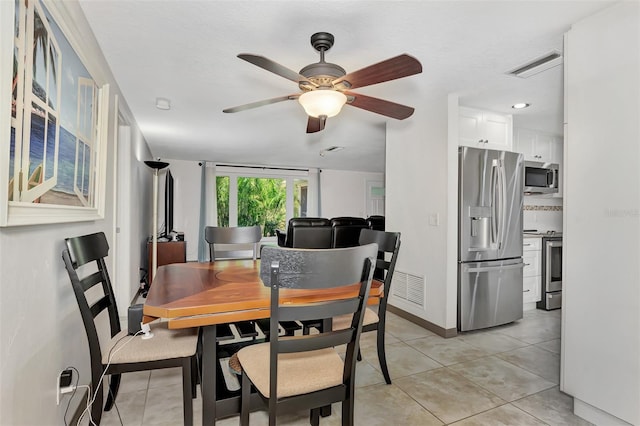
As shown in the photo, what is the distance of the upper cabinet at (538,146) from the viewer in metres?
4.26

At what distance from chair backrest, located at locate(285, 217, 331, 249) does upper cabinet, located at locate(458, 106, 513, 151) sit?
175cm

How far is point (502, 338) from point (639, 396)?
148 centimetres

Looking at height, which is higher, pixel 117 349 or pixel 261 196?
pixel 261 196

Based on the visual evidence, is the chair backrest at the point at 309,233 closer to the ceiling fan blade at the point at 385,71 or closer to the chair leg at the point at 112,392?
the ceiling fan blade at the point at 385,71

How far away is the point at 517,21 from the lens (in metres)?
1.89

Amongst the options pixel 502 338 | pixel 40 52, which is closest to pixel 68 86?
pixel 40 52

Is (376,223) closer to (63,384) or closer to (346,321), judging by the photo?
(346,321)

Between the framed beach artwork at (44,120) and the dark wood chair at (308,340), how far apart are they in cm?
86

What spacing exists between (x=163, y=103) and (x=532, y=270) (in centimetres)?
457

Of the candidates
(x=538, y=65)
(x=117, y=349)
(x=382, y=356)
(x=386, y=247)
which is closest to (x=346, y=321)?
(x=382, y=356)

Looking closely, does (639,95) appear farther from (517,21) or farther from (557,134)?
(557,134)

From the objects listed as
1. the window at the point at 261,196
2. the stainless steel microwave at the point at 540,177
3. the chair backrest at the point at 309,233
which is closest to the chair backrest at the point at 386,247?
the chair backrest at the point at 309,233

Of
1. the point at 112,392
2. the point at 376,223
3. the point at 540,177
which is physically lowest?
the point at 112,392

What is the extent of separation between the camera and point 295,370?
132cm
